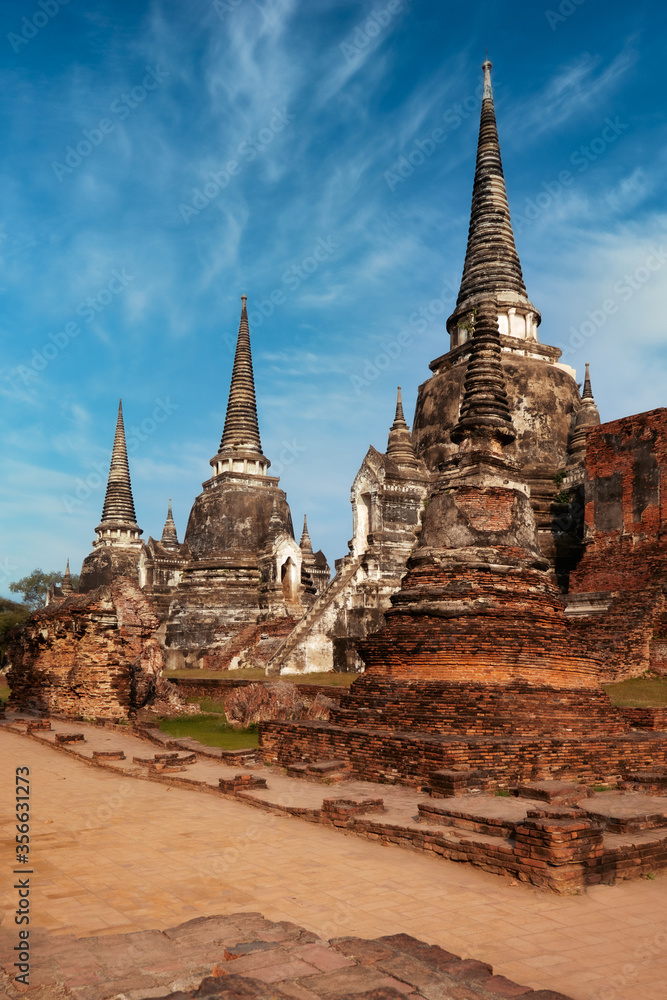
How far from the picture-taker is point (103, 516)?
4659 centimetres

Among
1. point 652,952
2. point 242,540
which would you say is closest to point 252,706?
point 652,952

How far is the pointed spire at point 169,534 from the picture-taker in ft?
134

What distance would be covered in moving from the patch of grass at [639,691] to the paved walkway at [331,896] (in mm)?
8034

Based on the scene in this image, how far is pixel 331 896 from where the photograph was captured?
556 centimetres

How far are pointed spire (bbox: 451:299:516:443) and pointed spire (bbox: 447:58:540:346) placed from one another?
38.3 ft

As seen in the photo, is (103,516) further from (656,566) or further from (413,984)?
(413,984)

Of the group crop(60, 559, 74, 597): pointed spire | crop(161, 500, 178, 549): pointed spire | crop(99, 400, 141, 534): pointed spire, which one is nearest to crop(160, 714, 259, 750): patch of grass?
crop(161, 500, 178, 549): pointed spire

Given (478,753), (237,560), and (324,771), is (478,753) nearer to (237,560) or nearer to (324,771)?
(324,771)

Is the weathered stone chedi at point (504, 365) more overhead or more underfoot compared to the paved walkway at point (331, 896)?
more overhead

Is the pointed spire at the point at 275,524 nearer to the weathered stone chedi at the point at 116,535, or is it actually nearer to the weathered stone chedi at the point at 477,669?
the weathered stone chedi at the point at 116,535

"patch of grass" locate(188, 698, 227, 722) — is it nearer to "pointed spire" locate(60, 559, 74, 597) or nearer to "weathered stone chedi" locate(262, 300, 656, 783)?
"weathered stone chedi" locate(262, 300, 656, 783)

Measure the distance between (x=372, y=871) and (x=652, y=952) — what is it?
2.13 meters

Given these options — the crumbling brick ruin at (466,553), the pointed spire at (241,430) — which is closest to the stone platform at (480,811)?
the crumbling brick ruin at (466,553)

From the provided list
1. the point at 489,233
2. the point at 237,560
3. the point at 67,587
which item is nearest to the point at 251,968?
the point at 489,233
